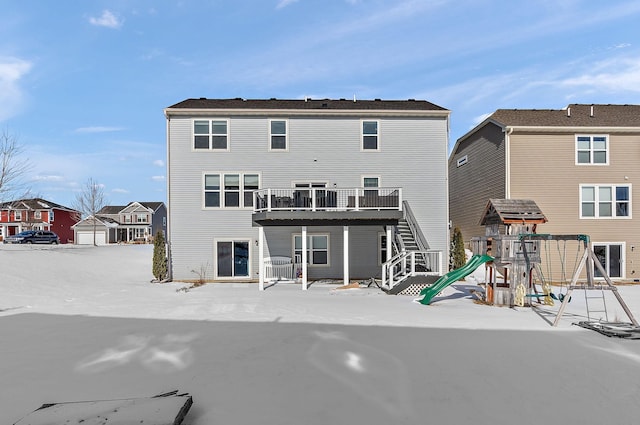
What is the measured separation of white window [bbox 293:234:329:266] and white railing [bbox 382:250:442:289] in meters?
3.59

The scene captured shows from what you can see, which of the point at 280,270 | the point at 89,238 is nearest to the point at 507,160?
the point at 280,270

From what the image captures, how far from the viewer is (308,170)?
728 inches

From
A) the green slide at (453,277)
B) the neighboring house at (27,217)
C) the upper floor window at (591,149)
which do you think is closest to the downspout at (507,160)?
the upper floor window at (591,149)

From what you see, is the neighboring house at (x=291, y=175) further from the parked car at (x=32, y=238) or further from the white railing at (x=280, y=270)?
the parked car at (x=32, y=238)

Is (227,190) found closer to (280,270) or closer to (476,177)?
(280,270)

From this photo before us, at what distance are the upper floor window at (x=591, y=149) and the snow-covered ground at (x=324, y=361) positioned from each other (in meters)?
9.60

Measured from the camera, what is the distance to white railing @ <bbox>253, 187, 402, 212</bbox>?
611 inches

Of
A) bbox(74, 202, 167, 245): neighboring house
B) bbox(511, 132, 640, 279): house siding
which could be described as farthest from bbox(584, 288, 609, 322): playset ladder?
bbox(74, 202, 167, 245): neighboring house

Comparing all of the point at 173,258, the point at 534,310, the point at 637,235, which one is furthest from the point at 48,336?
the point at 637,235

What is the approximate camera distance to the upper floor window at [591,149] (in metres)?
18.5

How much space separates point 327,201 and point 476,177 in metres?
11.0

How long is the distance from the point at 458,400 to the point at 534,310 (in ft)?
26.3

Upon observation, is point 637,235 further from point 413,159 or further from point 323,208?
point 323,208

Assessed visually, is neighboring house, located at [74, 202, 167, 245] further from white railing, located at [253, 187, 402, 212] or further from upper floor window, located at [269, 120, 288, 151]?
white railing, located at [253, 187, 402, 212]
